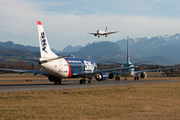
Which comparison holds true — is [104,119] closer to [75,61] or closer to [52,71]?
[52,71]

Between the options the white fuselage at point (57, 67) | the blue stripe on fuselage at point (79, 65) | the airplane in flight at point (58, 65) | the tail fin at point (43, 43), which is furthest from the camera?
the blue stripe on fuselage at point (79, 65)

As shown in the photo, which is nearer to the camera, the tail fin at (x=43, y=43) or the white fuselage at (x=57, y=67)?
the tail fin at (x=43, y=43)

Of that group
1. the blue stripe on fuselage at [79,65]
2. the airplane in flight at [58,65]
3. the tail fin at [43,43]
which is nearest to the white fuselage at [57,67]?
the airplane in flight at [58,65]

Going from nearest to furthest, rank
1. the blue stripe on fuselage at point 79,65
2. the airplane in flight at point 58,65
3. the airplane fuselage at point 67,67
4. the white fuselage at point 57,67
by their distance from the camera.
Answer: the airplane in flight at point 58,65 < the white fuselage at point 57,67 < the airplane fuselage at point 67,67 < the blue stripe on fuselage at point 79,65

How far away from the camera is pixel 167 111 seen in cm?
1460

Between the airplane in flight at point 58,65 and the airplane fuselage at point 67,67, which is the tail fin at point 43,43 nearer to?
the airplane in flight at point 58,65

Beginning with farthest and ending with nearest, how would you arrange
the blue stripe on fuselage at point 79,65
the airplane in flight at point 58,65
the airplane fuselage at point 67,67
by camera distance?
1. the blue stripe on fuselage at point 79,65
2. the airplane fuselage at point 67,67
3. the airplane in flight at point 58,65

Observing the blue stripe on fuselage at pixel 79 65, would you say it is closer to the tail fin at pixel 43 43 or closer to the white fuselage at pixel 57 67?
the white fuselage at pixel 57 67

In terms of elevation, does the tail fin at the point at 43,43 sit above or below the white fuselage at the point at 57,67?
above

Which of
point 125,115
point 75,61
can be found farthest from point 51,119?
point 75,61

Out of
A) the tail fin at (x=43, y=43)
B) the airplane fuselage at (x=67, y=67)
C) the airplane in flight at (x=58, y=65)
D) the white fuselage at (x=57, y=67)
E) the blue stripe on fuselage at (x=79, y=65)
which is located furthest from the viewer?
the blue stripe on fuselage at (x=79, y=65)

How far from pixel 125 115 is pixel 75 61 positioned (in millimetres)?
31464

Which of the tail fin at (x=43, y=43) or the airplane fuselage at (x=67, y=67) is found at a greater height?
the tail fin at (x=43, y=43)

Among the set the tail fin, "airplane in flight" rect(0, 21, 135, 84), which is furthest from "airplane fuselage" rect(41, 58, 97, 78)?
the tail fin
